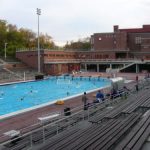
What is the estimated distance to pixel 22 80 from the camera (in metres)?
47.5

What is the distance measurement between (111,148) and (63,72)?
177 ft

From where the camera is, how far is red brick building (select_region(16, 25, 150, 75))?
6125cm

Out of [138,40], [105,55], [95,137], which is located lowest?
[95,137]

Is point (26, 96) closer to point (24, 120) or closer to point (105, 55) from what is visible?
point (24, 120)

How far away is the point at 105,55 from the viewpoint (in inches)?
2817

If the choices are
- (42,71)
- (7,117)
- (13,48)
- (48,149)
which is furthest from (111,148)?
(13,48)

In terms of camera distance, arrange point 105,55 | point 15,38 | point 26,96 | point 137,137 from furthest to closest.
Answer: point 15,38 < point 105,55 < point 26,96 < point 137,137

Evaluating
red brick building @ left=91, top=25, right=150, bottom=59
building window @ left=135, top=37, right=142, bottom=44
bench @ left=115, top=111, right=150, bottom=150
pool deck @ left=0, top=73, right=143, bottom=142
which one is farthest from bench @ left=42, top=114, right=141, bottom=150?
building window @ left=135, top=37, right=142, bottom=44

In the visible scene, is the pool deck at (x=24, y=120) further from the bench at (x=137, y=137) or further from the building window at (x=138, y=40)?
the building window at (x=138, y=40)

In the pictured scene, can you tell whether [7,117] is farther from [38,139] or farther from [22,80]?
[22,80]

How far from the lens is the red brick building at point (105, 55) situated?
2411 inches

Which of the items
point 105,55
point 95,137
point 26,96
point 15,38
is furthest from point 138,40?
point 95,137

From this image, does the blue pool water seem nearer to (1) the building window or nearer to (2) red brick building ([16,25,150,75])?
(2) red brick building ([16,25,150,75])

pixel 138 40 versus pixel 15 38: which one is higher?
pixel 15 38
